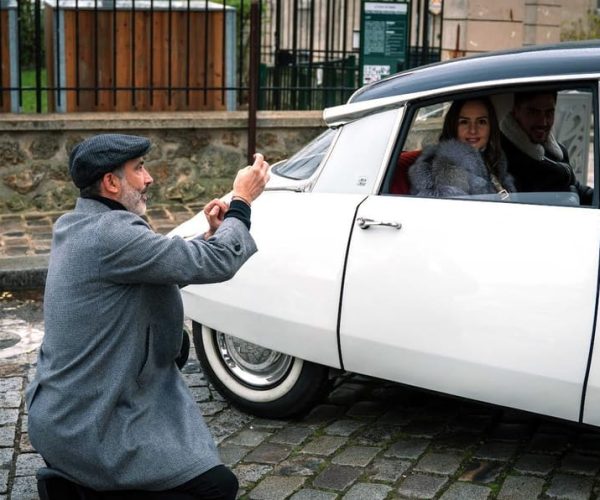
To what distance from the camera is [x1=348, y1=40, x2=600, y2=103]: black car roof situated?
14.5 feet

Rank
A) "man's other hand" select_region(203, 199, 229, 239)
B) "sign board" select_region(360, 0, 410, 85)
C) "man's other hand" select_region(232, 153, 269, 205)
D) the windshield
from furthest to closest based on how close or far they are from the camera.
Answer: "sign board" select_region(360, 0, 410, 85) → the windshield → "man's other hand" select_region(203, 199, 229, 239) → "man's other hand" select_region(232, 153, 269, 205)

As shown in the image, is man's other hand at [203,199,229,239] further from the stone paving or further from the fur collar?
the fur collar

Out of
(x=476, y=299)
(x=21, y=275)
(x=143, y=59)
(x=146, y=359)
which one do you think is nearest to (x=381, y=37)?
(x=143, y=59)

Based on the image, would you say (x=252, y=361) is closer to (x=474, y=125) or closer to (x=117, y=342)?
(x=474, y=125)

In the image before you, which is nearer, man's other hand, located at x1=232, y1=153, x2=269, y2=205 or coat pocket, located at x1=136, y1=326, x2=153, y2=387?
coat pocket, located at x1=136, y1=326, x2=153, y2=387

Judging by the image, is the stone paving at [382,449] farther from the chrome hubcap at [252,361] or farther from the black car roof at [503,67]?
the black car roof at [503,67]

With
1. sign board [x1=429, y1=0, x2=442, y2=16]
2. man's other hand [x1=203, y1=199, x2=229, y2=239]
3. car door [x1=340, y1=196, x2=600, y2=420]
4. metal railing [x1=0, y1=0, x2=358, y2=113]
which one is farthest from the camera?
sign board [x1=429, y1=0, x2=442, y2=16]

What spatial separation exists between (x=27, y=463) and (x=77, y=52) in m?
6.40

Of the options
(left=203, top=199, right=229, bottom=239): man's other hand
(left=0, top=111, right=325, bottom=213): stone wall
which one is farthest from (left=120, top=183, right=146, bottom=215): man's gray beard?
(left=0, top=111, right=325, bottom=213): stone wall

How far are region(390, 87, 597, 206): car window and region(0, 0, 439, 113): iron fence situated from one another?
20.5ft

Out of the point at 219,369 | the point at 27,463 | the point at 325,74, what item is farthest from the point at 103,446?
the point at 325,74

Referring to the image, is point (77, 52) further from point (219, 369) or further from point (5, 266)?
point (219, 369)

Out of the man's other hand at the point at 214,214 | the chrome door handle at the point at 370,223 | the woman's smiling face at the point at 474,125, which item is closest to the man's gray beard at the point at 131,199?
the man's other hand at the point at 214,214

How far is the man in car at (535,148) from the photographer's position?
15.4 ft
